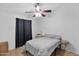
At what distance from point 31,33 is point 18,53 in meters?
0.32

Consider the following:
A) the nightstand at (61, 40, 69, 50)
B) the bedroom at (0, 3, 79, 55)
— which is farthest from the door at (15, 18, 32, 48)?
the nightstand at (61, 40, 69, 50)

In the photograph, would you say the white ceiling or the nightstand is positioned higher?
the white ceiling

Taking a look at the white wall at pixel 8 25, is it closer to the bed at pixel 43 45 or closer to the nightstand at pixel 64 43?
the bed at pixel 43 45

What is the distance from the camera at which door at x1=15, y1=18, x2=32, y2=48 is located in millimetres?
1299

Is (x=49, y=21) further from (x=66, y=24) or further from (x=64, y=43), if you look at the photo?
(x=64, y=43)

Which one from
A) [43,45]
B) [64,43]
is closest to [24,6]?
[43,45]

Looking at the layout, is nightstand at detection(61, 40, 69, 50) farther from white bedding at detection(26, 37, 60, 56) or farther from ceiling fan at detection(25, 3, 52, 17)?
ceiling fan at detection(25, 3, 52, 17)

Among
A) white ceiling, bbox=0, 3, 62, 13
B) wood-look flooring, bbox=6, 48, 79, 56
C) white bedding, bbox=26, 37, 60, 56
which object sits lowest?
wood-look flooring, bbox=6, 48, 79, 56

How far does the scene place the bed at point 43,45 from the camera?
1.25 metres

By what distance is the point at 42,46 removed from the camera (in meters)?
1.24

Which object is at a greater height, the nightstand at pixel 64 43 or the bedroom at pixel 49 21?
the bedroom at pixel 49 21

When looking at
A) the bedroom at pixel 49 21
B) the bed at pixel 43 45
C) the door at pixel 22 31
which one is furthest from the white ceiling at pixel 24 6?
the bed at pixel 43 45

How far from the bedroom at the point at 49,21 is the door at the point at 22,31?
40 millimetres

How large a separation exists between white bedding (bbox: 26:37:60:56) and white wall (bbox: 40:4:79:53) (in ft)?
0.41
